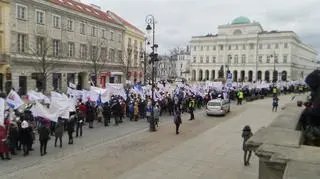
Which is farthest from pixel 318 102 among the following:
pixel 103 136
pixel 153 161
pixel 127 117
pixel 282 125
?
pixel 127 117

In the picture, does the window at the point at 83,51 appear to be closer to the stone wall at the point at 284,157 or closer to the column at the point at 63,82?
the column at the point at 63,82

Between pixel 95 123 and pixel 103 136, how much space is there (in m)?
4.77

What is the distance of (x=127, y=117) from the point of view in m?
26.6

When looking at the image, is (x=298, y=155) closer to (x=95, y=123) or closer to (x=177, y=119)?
(x=177, y=119)

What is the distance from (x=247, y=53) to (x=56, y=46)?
105 metres

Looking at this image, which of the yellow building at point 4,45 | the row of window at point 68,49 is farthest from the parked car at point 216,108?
the yellow building at point 4,45

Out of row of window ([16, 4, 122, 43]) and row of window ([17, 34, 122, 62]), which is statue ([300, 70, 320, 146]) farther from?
row of window ([16, 4, 122, 43])

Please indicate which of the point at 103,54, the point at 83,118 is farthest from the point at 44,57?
the point at 83,118

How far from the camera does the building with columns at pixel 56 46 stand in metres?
34.8

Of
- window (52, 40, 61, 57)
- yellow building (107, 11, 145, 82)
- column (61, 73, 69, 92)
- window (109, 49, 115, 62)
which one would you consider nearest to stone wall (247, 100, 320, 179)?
window (52, 40, 61, 57)

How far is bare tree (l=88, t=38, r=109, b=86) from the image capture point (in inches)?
1850

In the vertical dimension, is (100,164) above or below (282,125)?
below

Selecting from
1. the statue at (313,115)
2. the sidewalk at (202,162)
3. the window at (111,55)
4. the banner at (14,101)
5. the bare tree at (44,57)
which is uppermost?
the window at (111,55)

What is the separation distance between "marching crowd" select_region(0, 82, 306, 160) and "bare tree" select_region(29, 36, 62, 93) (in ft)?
42.4
